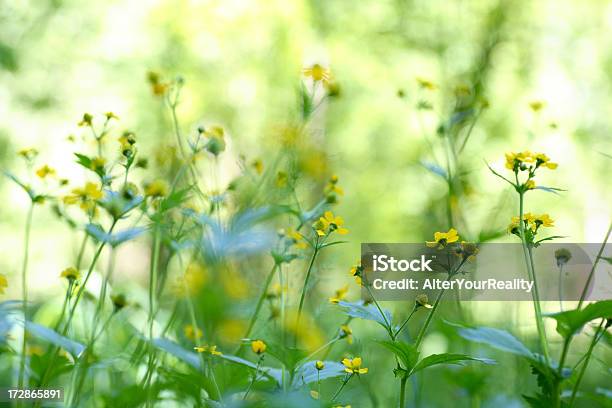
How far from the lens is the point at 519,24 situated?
4586mm

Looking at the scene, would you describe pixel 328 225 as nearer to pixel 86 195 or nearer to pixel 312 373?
pixel 312 373

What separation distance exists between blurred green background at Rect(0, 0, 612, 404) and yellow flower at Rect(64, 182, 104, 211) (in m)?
3.07

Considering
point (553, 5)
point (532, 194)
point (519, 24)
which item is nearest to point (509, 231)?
point (532, 194)

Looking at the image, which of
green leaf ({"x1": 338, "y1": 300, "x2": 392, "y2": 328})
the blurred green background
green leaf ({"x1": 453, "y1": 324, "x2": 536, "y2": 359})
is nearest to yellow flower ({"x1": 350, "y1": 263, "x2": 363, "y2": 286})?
green leaf ({"x1": 338, "y1": 300, "x2": 392, "y2": 328})

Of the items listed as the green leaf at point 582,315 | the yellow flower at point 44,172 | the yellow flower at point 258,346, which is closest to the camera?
the green leaf at point 582,315

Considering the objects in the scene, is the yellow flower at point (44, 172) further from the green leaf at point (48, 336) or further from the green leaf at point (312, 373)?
the green leaf at point (312, 373)

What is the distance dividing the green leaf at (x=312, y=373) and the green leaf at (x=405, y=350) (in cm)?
10

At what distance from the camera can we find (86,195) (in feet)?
3.23

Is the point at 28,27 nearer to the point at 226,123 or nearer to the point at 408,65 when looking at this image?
the point at 226,123

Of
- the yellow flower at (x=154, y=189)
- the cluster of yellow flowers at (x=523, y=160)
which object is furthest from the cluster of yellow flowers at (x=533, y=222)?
the yellow flower at (x=154, y=189)

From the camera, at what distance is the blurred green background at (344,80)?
4539mm

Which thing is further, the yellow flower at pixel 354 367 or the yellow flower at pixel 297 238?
the yellow flower at pixel 297 238

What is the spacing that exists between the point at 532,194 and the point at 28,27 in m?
3.57

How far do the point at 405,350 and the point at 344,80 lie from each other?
480 cm
